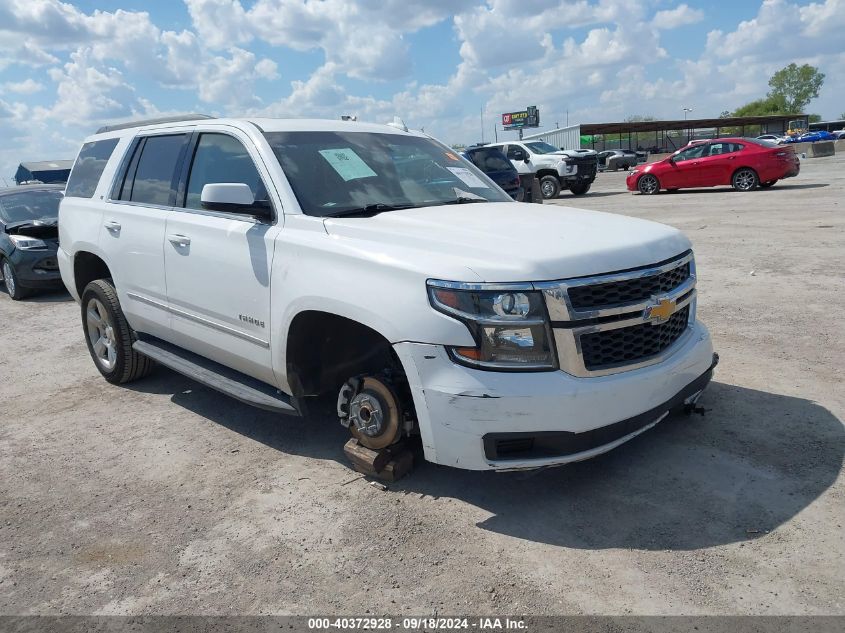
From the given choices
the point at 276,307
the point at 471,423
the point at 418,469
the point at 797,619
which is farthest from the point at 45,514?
the point at 797,619

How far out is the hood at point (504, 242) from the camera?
117 inches

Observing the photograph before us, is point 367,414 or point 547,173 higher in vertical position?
point 547,173

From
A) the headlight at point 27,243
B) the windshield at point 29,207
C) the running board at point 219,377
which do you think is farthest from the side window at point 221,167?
the windshield at point 29,207

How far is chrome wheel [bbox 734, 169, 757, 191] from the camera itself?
18.8 m

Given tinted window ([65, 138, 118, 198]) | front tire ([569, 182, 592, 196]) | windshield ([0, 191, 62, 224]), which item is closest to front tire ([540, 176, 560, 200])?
front tire ([569, 182, 592, 196])

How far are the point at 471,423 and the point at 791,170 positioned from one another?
1892 cm

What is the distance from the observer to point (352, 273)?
330 cm

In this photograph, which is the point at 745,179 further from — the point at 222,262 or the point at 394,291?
the point at 394,291

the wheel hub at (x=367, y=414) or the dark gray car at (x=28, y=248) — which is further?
the dark gray car at (x=28, y=248)

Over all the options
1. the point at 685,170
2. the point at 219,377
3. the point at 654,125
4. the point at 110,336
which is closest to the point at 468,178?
the point at 219,377

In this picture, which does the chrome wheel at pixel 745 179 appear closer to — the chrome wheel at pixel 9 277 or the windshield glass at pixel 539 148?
the windshield glass at pixel 539 148

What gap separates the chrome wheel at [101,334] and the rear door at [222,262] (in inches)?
45.9

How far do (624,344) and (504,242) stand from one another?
730mm

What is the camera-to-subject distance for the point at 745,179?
18953mm
